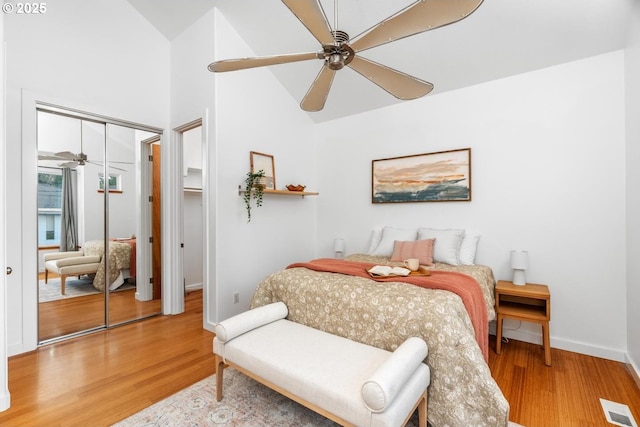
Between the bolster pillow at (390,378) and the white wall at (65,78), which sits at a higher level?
the white wall at (65,78)

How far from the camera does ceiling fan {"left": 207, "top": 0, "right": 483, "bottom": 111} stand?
1.40 metres

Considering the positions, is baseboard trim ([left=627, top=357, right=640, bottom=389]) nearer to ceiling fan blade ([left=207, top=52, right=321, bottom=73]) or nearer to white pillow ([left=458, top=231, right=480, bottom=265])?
white pillow ([left=458, top=231, right=480, bottom=265])

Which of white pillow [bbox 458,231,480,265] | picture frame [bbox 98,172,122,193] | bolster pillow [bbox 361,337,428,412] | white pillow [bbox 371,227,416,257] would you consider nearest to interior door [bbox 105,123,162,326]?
picture frame [bbox 98,172,122,193]

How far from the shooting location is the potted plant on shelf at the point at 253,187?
347 cm

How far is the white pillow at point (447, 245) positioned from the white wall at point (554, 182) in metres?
0.23

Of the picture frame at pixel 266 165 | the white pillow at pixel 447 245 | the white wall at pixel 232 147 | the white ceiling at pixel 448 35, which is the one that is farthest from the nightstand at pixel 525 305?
→ the picture frame at pixel 266 165

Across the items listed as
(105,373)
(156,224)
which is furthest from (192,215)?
(105,373)

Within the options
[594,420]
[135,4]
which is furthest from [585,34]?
[135,4]

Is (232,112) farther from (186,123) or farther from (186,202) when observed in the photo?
(186,202)

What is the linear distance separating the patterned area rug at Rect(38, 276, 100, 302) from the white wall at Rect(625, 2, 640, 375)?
16.8ft

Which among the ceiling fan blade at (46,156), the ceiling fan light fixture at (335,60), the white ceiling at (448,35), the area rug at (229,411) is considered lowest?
the area rug at (229,411)

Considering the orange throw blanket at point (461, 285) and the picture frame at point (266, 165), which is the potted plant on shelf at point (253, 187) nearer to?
the picture frame at point (266, 165)

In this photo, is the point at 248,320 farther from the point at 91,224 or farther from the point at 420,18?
the point at 91,224

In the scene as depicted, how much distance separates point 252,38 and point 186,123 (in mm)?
1301
